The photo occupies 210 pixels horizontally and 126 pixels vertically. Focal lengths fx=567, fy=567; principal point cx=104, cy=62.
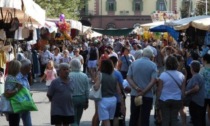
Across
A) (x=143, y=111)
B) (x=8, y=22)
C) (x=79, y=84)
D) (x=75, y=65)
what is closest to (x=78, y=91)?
(x=79, y=84)

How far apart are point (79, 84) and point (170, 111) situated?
5.75ft

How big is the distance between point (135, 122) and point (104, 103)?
3.48 ft

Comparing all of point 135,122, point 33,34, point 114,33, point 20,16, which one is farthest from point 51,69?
point 114,33

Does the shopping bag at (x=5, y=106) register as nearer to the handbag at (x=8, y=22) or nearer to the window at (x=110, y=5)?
the handbag at (x=8, y=22)

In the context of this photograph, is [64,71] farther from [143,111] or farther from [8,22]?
[8,22]

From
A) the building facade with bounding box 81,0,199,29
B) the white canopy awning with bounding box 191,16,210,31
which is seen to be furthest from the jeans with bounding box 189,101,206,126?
the building facade with bounding box 81,0,199,29

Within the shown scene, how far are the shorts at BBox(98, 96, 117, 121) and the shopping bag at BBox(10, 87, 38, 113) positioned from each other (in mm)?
1265

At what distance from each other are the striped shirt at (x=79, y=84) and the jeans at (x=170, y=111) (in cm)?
147

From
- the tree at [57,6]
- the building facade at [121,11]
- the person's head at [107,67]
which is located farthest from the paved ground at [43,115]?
the building facade at [121,11]

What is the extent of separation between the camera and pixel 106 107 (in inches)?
398

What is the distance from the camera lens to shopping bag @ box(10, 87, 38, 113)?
9.43 metres

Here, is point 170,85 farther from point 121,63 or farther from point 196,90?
point 121,63

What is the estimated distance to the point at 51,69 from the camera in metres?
16.7

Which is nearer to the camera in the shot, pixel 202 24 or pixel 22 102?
pixel 22 102
